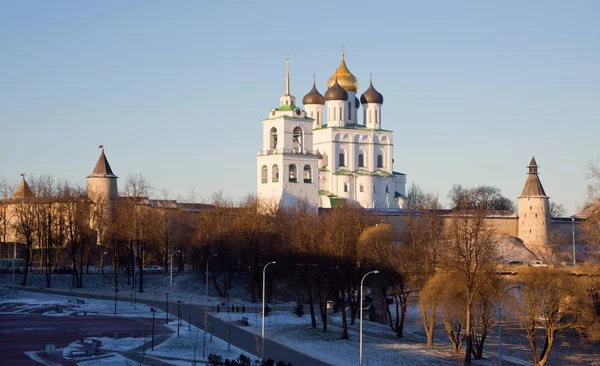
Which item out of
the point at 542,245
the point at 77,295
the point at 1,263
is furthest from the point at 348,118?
the point at 77,295

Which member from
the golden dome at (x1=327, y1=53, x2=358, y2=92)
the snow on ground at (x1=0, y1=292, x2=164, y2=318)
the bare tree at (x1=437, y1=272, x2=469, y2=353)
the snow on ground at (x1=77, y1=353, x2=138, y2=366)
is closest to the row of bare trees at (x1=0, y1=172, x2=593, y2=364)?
the bare tree at (x1=437, y1=272, x2=469, y2=353)

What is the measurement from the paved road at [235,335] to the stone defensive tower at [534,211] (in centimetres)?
5151

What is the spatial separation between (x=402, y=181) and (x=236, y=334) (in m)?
68.5

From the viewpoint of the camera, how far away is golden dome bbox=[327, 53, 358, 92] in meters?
116

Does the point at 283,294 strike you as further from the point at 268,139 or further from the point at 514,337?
the point at 268,139

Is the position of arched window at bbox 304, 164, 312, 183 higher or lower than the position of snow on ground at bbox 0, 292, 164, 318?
higher

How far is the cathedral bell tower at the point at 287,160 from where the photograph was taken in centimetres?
10281

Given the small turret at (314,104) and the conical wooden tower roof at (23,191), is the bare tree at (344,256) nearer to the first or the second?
the conical wooden tower roof at (23,191)

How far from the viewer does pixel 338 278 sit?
188 ft

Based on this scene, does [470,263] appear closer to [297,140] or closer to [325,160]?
[297,140]

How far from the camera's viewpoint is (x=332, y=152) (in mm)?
113625

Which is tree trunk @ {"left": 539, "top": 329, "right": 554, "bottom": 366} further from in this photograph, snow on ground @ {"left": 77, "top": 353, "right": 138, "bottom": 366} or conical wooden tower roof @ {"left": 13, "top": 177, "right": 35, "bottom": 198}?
conical wooden tower roof @ {"left": 13, "top": 177, "right": 35, "bottom": 198}

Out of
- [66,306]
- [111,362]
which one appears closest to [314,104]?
[66,306]

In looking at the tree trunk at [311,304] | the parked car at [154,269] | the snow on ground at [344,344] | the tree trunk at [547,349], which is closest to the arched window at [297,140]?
the parked car at [154,269]
